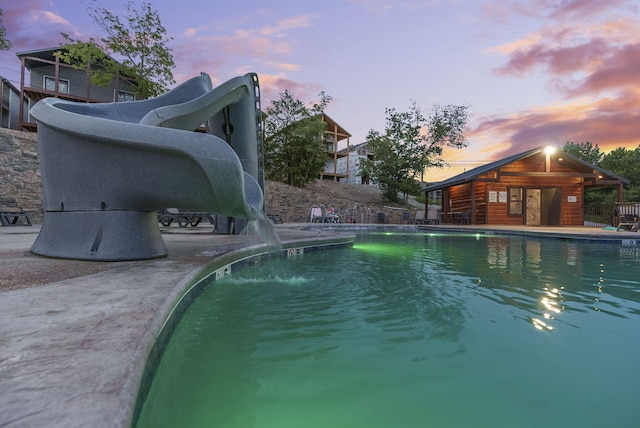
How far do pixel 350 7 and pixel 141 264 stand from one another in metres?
12.2

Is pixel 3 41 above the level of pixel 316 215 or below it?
above

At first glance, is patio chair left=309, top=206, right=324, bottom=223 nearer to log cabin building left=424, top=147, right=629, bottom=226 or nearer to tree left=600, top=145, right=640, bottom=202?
log cabin building left=424, top=147, right=629, bottom=226

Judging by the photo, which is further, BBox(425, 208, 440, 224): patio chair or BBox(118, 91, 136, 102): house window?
BBox(118, 91, 136, 102): house window

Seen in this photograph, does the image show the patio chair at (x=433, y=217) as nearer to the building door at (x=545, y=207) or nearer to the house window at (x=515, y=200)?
the house window at (x=515, y=200)

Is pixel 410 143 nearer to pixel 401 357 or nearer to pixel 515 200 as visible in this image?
pixel 515 200

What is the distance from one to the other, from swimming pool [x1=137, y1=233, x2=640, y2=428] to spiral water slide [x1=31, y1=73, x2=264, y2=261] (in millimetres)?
1079

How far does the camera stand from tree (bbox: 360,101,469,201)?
2928 cm

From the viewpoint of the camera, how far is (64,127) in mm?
3520

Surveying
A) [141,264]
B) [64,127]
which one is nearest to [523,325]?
[141,264]

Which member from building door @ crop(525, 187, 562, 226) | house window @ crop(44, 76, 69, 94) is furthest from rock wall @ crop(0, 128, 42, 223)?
building door @ crop(525, 187, 562, 226)

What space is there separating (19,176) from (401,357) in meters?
16.5

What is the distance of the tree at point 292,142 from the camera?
84.8 feet

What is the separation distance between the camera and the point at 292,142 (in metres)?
26.0

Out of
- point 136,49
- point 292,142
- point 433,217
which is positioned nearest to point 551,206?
point 433,217
